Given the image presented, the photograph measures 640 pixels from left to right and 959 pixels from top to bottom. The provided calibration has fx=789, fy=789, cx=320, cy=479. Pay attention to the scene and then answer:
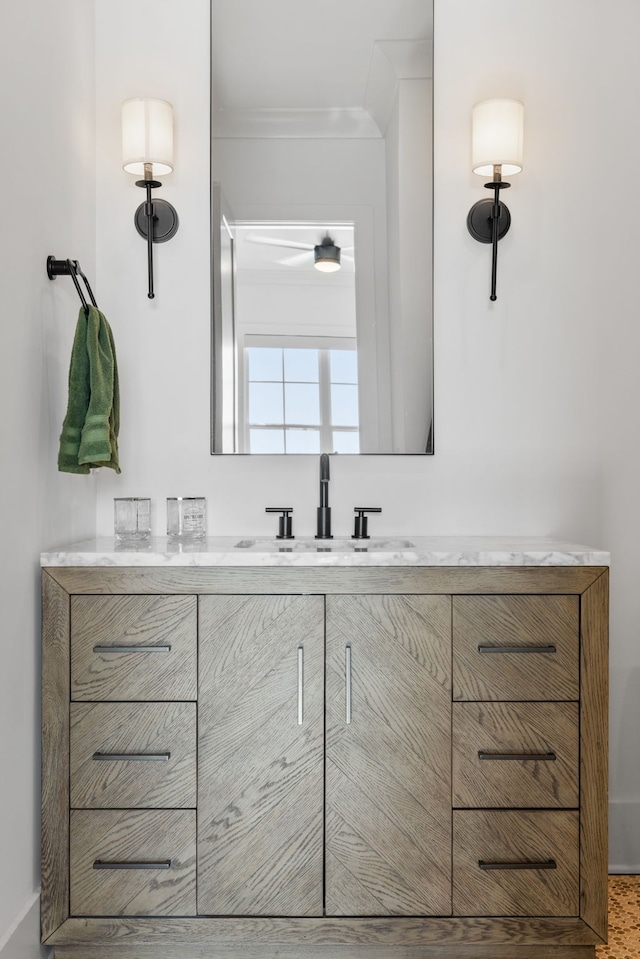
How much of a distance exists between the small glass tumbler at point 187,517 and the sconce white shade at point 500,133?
1.20 metres

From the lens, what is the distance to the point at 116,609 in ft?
5.81

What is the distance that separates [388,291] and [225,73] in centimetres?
77

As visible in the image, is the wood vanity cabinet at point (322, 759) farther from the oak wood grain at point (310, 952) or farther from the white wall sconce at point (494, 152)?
the white wall sconce at point (494, 152)

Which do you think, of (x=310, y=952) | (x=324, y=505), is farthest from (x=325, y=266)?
(x=310, y=952)

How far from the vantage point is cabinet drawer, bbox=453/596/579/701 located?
1.77m

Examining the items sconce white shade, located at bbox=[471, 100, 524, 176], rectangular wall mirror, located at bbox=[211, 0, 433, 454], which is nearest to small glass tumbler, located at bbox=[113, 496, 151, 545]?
rectangular wall mirror, located at bbox=[211, 0, 433, 454]

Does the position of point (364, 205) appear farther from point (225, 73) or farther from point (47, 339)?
point (47, 339)

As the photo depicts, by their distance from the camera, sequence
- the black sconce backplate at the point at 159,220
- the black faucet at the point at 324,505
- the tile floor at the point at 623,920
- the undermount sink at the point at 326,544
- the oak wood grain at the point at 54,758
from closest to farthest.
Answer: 1. the oak wood grain at the point at 54,758
2. the tile floor at the point at 623,920
3. the undermount sink at the point at 326,544
4. the black faucet at the point at 324,505
5. the black sconce backplate at the point at 159,220

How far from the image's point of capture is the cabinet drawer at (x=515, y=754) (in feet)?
5.76

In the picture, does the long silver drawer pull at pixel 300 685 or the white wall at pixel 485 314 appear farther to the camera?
the white wall at pixel 485 314

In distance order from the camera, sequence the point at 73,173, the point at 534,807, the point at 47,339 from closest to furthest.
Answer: the point at 534,807 < the point at 47,339 < the point at 73,173

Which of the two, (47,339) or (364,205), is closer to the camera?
(47,339)

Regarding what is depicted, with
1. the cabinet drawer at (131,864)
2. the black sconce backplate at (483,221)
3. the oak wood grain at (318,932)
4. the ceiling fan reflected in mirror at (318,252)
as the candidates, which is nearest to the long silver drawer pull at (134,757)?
the cabinet drawer at (131,864)

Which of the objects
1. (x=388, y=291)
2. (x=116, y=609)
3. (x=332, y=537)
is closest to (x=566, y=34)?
(x=388, y=291)
